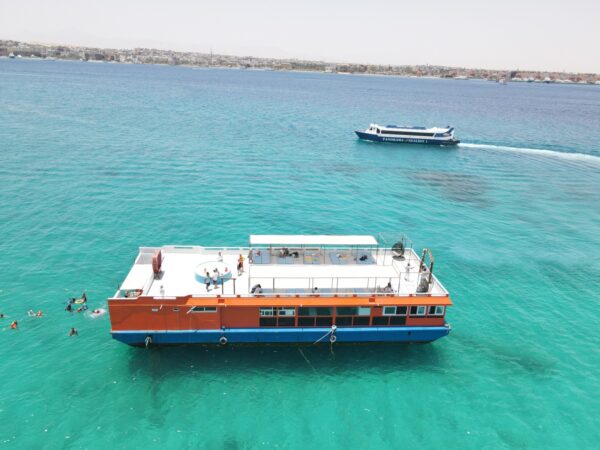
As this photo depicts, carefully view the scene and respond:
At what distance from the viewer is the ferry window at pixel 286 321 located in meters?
30.8

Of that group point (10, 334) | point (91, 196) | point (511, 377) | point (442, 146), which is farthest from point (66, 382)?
point (442, 146)

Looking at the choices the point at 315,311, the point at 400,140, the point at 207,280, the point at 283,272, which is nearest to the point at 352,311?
the point at 315,311

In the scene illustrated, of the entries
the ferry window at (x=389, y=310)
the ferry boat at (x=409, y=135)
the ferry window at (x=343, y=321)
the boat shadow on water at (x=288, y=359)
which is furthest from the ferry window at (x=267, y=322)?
the ferry boat at (x=409, y=135)

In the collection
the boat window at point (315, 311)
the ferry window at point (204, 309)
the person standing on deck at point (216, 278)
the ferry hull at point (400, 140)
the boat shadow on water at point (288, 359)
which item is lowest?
the boat shadow on water at point (288, 359)

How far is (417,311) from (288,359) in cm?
983

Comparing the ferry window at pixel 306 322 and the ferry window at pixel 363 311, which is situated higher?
the ferry window at pixel 363 311

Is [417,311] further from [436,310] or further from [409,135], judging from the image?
[409,135]

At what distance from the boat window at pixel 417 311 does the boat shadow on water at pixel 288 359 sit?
315 centimetres

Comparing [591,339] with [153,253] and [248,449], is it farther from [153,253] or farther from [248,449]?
[153,253]

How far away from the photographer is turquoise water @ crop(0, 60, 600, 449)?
A: 84.5 ft

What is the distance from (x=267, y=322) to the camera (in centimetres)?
3069

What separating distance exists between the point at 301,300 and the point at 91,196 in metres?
42.2

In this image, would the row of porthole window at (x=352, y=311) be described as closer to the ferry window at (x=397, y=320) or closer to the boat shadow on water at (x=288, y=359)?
the ferry window at (x=397, y=320)

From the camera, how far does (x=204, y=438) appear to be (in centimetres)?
2438
